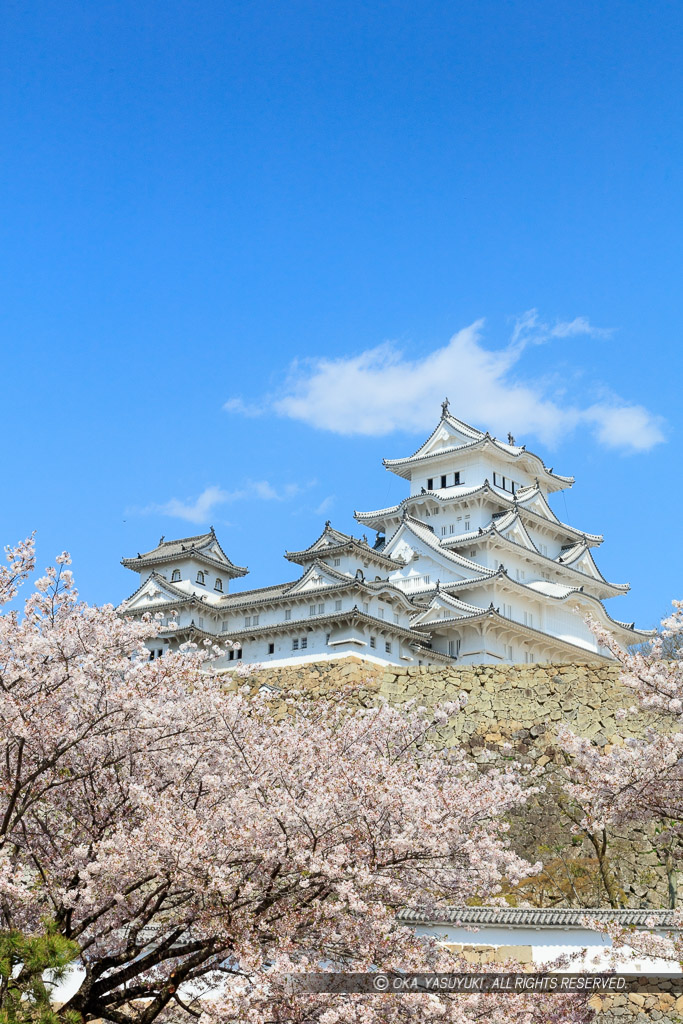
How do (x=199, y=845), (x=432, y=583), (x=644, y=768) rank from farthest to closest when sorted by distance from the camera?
(x=432, y=583) < (x=644, y=768) < (x=199, y=845)

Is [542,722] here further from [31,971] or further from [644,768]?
[31,971]

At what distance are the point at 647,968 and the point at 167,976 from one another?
19.0 feet

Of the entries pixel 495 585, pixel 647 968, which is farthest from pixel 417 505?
pixel 647 968

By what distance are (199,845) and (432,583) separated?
86.7 ft

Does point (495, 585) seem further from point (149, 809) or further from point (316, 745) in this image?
point (149, 809)

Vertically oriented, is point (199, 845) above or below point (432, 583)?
below

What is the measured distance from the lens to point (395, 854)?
8.17m

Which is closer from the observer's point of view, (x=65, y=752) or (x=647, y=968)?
(x=65, y=752)

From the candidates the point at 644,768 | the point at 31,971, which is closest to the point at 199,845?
the point at 31,971

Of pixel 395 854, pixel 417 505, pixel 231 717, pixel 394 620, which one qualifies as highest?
pixel 417 505

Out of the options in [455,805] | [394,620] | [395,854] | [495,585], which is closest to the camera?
[395,854]

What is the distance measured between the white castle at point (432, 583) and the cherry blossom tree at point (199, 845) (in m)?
18.9

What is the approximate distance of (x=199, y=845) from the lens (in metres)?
7.52

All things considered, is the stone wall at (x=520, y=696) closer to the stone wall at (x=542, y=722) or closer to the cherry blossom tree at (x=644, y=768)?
the stone wall at (x=542, y=722)
